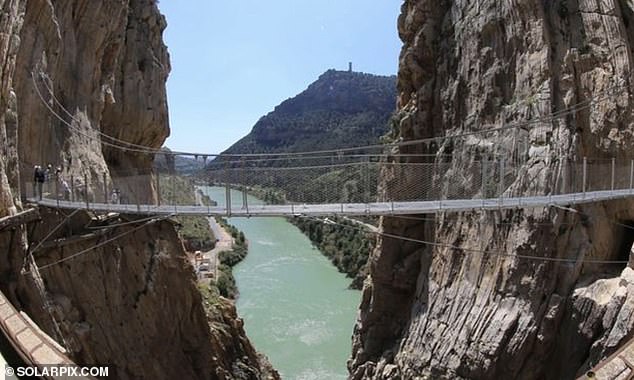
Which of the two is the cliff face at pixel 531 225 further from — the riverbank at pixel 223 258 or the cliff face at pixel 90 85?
the riverbank at pixel 223 258

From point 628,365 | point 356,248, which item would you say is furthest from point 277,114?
point 628,365

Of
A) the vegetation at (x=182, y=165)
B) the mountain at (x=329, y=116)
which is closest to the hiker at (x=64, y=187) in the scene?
the vegetation at (x=182, y=165)

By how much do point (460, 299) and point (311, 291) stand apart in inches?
618

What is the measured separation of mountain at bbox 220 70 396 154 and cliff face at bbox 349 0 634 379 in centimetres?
5552

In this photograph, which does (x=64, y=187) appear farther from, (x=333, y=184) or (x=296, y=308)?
(x=296, y=308)

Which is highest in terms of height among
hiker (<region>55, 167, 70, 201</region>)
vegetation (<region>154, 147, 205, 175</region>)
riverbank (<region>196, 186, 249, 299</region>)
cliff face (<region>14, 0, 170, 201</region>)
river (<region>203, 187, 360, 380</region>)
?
cliff face (<region>14, 0, 170, 201</region>)

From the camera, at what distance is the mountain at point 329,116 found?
7800cm

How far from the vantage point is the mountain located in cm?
7800

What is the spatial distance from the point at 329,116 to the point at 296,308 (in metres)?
78.4

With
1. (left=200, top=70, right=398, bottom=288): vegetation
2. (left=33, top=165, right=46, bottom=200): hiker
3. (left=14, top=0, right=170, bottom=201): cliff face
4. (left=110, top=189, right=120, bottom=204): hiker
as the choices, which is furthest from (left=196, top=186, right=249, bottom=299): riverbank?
(left=33, top=165, right=46, bottom=200): hiker

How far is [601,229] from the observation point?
27.2ft

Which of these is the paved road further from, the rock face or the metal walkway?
the metal walkway

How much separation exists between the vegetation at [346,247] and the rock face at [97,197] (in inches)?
541

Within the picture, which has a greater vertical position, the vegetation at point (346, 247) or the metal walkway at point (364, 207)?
the metal walkway at point (364, 207)
